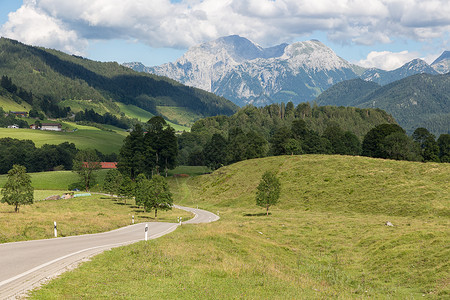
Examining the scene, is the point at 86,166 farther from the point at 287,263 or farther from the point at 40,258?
the point at 40,258

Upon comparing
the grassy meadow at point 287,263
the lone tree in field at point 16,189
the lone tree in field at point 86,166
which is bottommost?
the grassy meadow at point 287,263

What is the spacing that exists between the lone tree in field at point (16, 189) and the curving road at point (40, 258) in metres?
36.0

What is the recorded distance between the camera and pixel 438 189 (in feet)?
235

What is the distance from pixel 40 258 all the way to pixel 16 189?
45.9 metres

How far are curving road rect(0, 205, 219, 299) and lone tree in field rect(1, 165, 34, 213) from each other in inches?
1415

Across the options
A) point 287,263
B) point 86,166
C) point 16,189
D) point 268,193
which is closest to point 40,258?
point 287,263

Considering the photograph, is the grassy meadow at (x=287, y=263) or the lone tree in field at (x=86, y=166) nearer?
the grassy meadow at (x=287, y=263)

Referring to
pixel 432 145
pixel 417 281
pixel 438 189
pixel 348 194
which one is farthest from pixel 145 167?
pixel 417 281

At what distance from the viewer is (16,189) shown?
61500mm

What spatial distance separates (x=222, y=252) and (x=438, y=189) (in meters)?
59.2

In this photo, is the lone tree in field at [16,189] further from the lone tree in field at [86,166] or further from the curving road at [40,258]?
the lone tree in field at [86,166]

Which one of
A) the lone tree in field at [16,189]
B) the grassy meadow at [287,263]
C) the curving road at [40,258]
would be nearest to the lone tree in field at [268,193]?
the grassy meadow at [287,263]

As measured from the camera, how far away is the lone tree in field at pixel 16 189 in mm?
61188

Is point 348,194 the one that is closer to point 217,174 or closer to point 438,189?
point 438,189
